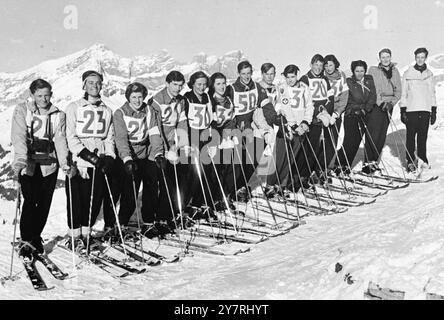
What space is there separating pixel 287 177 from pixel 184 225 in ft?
8.19

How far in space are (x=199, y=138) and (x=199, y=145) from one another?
12cm

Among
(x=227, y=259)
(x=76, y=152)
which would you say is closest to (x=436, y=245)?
(x=227, y=259)

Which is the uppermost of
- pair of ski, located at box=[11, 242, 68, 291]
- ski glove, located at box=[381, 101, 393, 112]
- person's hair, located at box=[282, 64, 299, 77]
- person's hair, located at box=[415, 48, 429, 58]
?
person's hair, located at box=[415, 48, 429, 58]

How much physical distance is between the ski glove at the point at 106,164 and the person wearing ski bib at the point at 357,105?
499cm

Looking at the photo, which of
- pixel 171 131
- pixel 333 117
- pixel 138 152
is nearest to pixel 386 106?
pixel 333 117

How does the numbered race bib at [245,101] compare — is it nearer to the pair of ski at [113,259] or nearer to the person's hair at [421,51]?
the pair of ski at [113,259]

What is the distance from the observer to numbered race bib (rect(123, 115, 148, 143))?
21.8 ft

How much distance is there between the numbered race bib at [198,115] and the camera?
7.59m

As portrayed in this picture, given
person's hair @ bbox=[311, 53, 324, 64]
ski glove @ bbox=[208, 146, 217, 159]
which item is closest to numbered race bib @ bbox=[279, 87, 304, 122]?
person's hair @ bbox=[311, 53, 324, 64]

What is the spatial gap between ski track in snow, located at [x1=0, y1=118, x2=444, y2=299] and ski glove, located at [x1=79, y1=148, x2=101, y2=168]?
130cm

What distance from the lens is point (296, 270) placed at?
508 cm

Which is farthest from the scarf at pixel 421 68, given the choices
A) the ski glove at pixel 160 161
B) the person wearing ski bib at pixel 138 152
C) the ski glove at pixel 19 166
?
the ski glove at pixel 19 166

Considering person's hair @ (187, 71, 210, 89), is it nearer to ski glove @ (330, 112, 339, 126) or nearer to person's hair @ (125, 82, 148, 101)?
person's hair @ (125, 82, 148, 101)

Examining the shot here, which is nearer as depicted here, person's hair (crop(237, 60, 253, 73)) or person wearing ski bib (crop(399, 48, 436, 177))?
person's hair (crop(237, 60, 253, 73))
